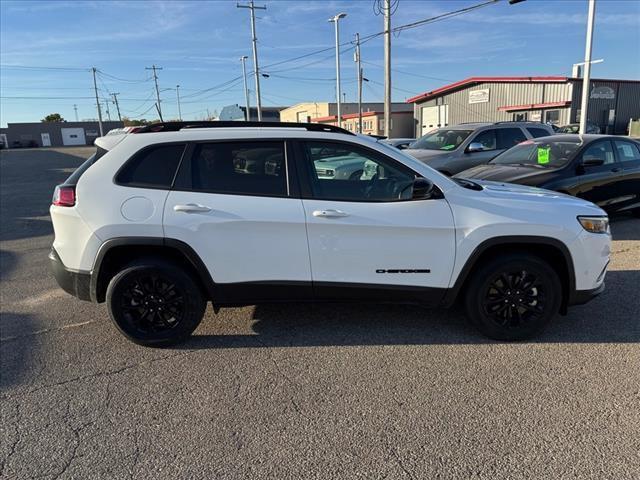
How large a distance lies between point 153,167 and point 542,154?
651 cm

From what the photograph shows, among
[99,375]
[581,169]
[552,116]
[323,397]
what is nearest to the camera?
[323,397]

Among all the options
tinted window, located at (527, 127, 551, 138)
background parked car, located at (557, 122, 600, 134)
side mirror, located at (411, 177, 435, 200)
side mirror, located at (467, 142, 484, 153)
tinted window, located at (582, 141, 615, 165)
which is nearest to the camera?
side mirror, located at (411, 177, 435, 200)

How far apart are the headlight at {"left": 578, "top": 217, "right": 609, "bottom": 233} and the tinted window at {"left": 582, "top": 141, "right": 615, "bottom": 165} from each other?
4.06m

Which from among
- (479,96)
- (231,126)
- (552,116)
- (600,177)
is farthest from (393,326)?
(479,96)

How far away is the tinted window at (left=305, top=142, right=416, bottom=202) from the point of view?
363 cm

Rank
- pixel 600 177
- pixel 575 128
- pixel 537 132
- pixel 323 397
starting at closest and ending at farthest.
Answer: pixel 323 397 < pixel 600 177 < pixel 537 132 < pixel 575 128

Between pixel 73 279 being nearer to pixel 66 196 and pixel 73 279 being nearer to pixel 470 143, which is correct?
pixel 66 196

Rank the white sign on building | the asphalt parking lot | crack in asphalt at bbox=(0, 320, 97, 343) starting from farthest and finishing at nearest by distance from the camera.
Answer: the white sign on building
crack in asphalt at bbox=(0, 320, 97, 343)
the asphalt parking lot

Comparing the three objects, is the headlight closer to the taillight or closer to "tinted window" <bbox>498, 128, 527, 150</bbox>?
the taillight

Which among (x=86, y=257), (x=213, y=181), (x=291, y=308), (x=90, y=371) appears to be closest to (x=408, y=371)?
(x=291, y=308)

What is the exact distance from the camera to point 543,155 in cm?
761

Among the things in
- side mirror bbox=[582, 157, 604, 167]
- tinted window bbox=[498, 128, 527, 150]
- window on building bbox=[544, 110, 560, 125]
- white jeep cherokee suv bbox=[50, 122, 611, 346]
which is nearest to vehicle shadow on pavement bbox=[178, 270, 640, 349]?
white jeep cherokee suv bbox=[50, 122, 611, 346]

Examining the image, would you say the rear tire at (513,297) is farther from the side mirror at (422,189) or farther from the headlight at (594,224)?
the side mirror at (422,189)

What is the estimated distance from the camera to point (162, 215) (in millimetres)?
3529
